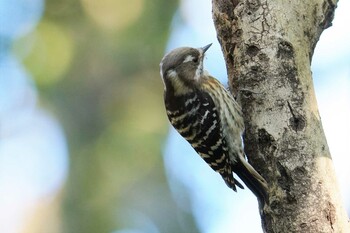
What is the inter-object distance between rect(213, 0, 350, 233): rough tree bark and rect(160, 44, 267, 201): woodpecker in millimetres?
234

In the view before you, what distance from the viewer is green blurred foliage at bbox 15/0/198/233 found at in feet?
24.7

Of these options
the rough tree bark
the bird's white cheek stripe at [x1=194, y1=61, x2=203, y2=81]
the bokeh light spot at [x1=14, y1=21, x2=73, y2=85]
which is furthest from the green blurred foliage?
the rough tree bark

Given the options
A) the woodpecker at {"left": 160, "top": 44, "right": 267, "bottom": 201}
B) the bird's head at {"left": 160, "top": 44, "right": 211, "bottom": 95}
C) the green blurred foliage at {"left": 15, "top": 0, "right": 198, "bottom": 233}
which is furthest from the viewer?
the green blurred foliage at {"left": 15, "top": 0, "right": 198, "bottom": 233}

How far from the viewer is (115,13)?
783cm

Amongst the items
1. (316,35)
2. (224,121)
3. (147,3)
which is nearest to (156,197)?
(147,3)

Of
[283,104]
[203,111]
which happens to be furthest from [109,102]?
[283,104]

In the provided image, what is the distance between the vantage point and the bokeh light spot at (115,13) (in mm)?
7797

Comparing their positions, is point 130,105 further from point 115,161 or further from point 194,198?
point 194,198

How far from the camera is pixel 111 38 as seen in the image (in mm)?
7727

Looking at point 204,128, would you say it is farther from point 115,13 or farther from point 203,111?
point 115,13

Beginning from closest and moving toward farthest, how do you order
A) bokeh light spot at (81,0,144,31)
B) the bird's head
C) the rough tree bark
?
the rough tree bark, the bird's head, bokeh light spot at (81,0,144,31)

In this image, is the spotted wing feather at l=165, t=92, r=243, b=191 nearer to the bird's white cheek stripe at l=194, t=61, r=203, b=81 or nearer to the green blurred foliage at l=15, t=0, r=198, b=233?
the bird's white cheek stripe at l=194, t=61, r=203, b=81

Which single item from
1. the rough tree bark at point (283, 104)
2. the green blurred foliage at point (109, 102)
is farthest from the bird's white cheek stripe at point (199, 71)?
the green blurred foliage at point (109, 102)

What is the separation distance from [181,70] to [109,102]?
334 cm
